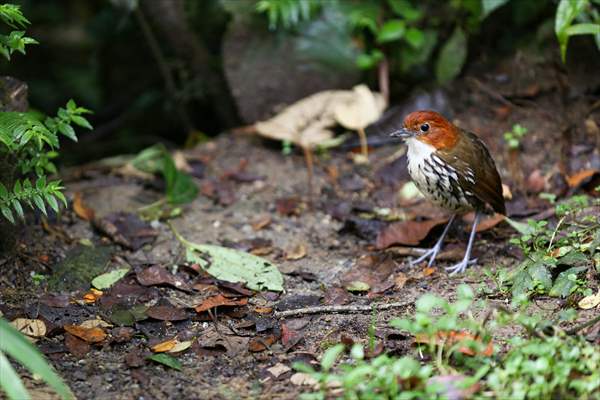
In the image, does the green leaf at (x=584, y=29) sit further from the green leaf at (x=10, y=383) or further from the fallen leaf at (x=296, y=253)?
the green leaf at (x=10, y=383)

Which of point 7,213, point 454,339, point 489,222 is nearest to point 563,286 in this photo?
point 454,339

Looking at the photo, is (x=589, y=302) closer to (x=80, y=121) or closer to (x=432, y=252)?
(x=432, y=252)

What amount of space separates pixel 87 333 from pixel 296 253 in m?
1.47

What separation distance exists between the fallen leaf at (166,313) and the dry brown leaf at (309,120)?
2242 mm

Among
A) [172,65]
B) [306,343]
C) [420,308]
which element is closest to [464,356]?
[420,308]

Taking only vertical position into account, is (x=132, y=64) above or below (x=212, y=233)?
Answer: above

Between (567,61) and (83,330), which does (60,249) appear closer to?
(83,330)

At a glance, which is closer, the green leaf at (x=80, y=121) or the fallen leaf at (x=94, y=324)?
the fallen leaf at (x=94, y=324)

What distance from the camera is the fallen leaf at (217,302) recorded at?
386 cm

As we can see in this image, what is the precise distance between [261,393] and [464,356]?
Answer: 83 centimetres

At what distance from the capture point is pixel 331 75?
20.5 feet

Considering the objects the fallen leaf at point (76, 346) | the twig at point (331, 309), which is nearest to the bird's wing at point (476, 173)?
the twig at point (331, 309)

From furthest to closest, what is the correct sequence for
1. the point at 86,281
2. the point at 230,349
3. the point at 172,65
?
the point at 172,65 < the point at 86,281 < the point at 230,349

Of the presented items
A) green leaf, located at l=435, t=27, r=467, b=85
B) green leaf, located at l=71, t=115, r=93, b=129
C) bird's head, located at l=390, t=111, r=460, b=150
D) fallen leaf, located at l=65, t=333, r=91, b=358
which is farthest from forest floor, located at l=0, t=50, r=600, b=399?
green leaf, located at l=71, t=115, r=93, b=129
